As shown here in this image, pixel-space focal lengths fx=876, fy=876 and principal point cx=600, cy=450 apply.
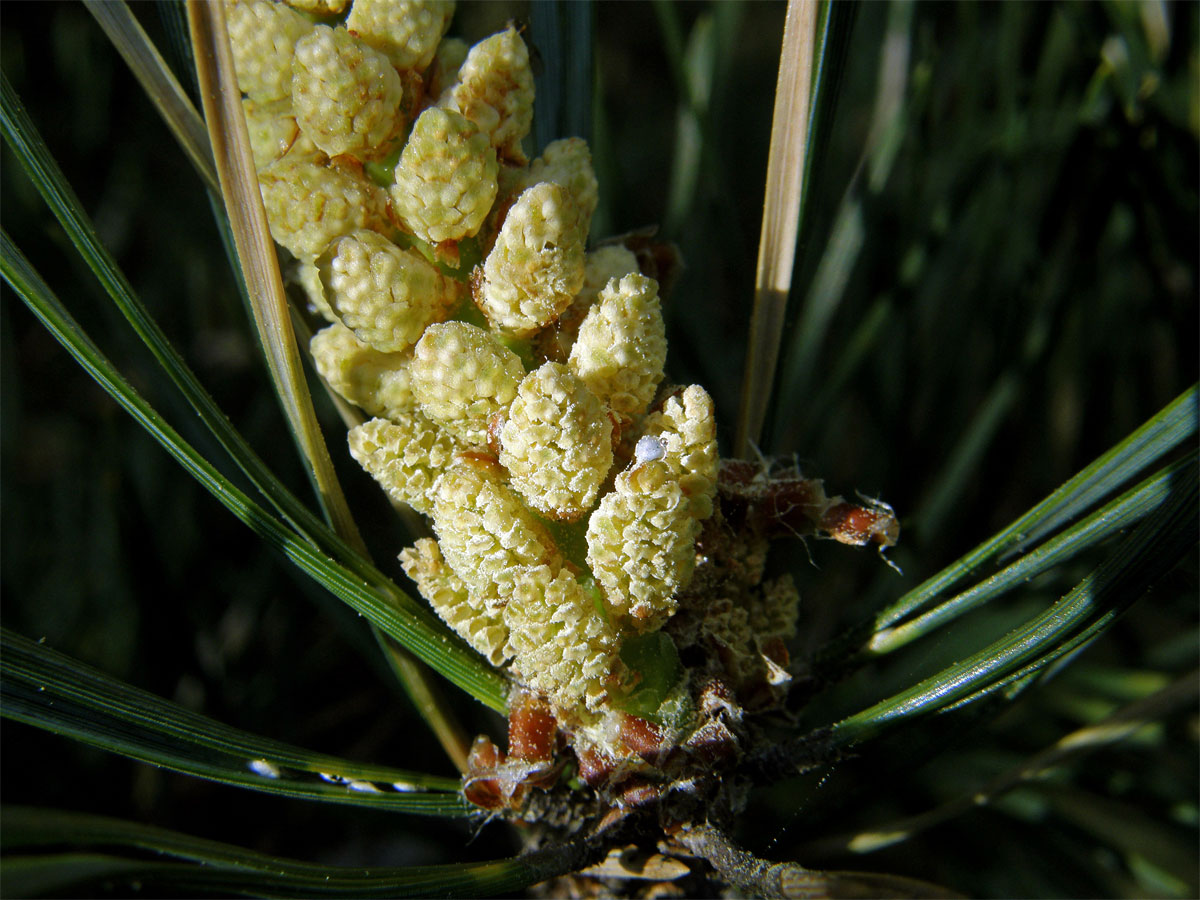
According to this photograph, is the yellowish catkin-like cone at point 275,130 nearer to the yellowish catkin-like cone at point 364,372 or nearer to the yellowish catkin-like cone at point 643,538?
the yellowish catkin-like cone at point 364,372

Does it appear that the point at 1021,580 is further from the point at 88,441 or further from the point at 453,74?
the point at 88,441

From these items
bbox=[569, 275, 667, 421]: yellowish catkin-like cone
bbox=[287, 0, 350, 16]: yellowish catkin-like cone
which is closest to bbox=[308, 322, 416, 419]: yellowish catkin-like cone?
bbox=[569, 275, 667, 421]: yellowish catkin-like cone

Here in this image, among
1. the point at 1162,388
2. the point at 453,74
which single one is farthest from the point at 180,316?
the point at 1162,388

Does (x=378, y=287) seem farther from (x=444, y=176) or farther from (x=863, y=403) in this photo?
(x=863, y=403)

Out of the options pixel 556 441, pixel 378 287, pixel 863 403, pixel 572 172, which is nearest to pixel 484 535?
pixel 556 441

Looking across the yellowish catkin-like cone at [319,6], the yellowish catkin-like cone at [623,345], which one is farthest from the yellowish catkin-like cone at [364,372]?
the yellowish catkin-like cone at [319,6]

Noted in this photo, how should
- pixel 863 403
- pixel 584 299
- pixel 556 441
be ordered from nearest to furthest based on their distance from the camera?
pixel 556 441 → pixel 584 299 → pixel 863 403

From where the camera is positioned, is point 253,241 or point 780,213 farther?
point 780,213
